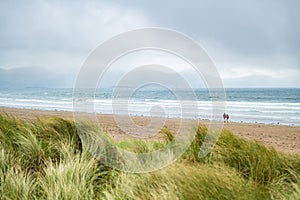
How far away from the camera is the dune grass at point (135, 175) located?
370 centimetres

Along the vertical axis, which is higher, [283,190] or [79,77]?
[79,77]

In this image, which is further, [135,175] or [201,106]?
[201,106]

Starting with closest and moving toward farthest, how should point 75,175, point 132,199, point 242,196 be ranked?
point 242,196 < point 132,199 < point 75,175

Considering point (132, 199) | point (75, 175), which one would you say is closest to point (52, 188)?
point (75, 175)

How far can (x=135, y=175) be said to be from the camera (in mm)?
4527

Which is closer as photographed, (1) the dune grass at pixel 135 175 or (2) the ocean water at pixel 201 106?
(1) the dune grass at pixel 135 175

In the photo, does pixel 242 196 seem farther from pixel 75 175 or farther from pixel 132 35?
pixel 132 35

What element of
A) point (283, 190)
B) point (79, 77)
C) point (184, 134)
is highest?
point (79, 77)

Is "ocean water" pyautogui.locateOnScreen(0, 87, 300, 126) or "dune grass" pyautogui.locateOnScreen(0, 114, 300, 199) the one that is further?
"ocean water" pyautogui.locateOnScreen(0, 87, 300, 126)

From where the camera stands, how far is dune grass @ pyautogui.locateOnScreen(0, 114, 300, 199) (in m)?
3.70

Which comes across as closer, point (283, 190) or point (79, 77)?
point (283, 190)

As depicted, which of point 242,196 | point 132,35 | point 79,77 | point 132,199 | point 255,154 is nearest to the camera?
point 242,196

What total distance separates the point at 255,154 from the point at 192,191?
1748mm

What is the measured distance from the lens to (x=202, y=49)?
7137 millimetres
